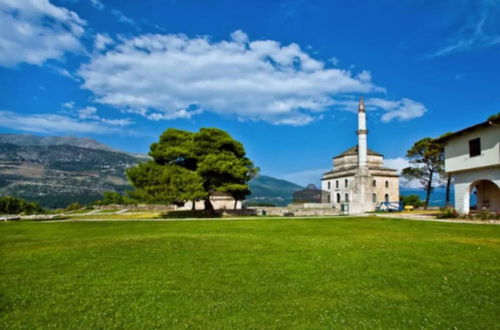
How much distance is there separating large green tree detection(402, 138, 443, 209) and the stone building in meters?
5.30

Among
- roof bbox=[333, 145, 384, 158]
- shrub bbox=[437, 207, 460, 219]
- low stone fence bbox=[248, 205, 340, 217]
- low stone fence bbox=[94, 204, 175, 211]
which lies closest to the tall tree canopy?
low stone fence bbox=[248, 205, 340, 217]

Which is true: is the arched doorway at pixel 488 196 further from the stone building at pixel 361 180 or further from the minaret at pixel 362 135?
the minaret at pixel 362 135

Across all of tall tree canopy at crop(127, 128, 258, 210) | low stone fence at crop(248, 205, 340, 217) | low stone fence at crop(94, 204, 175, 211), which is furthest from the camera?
low stone fence at crop(94, 204, 175, 211)

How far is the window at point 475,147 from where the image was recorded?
24.0 metres

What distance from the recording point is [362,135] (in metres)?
47.0

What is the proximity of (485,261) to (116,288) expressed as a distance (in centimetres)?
825

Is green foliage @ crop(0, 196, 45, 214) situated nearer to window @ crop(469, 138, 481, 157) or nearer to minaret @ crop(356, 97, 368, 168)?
minaret @ crop(356, 97, 368, 168)

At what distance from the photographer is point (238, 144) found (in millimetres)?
34250

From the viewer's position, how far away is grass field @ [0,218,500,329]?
4.77 metres

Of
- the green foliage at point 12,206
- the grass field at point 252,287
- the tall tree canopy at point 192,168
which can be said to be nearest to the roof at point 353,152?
the tall tree canopy at point 192,168

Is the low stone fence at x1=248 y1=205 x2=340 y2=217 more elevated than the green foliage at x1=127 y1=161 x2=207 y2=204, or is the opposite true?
the green foliage at x1=127 y1=161 x2=207 y2=204

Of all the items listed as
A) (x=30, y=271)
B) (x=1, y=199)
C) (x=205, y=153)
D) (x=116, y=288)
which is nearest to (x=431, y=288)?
(x=116, y=288)

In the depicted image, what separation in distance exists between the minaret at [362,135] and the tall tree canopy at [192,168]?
18.4 meters

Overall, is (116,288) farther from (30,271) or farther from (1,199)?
(1,199)
